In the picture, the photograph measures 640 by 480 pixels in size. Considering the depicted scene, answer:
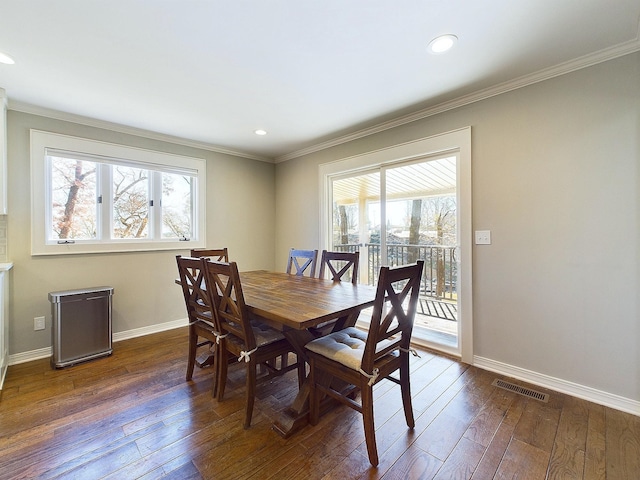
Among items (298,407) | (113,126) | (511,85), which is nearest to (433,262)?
(511,85)

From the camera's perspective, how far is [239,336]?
5.96 ft

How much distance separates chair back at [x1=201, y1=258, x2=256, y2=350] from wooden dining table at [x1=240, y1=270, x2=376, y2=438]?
8 cm

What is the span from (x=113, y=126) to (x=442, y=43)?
3.42m

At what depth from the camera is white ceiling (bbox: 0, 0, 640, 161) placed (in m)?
1.54

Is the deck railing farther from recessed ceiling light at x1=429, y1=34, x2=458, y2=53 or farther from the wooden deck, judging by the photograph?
recessed ceiling light at x1=429, y1=34, x2=458, y2=53

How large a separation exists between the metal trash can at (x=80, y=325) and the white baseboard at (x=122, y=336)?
0.34m

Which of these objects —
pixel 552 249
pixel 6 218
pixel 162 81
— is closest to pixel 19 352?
pixel 6 218

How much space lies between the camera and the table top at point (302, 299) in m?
1.47

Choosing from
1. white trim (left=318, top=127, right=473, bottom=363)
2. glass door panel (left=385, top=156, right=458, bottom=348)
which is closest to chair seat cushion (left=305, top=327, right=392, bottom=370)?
white trim (left=318, top=127, right=473, bottom=363)

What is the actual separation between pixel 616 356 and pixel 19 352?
4998mm

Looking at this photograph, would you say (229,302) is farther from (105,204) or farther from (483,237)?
(105,204)

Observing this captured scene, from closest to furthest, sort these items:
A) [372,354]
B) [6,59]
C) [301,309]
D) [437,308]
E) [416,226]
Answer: [372,354], [301,309], [6,59], [416,226], [437,308]

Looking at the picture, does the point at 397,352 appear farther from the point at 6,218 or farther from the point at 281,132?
the point at 6,218

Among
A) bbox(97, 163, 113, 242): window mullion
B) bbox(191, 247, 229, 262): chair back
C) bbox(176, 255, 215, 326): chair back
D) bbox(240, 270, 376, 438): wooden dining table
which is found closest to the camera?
bbox(240, 270, 376, 438): wooden dining table
